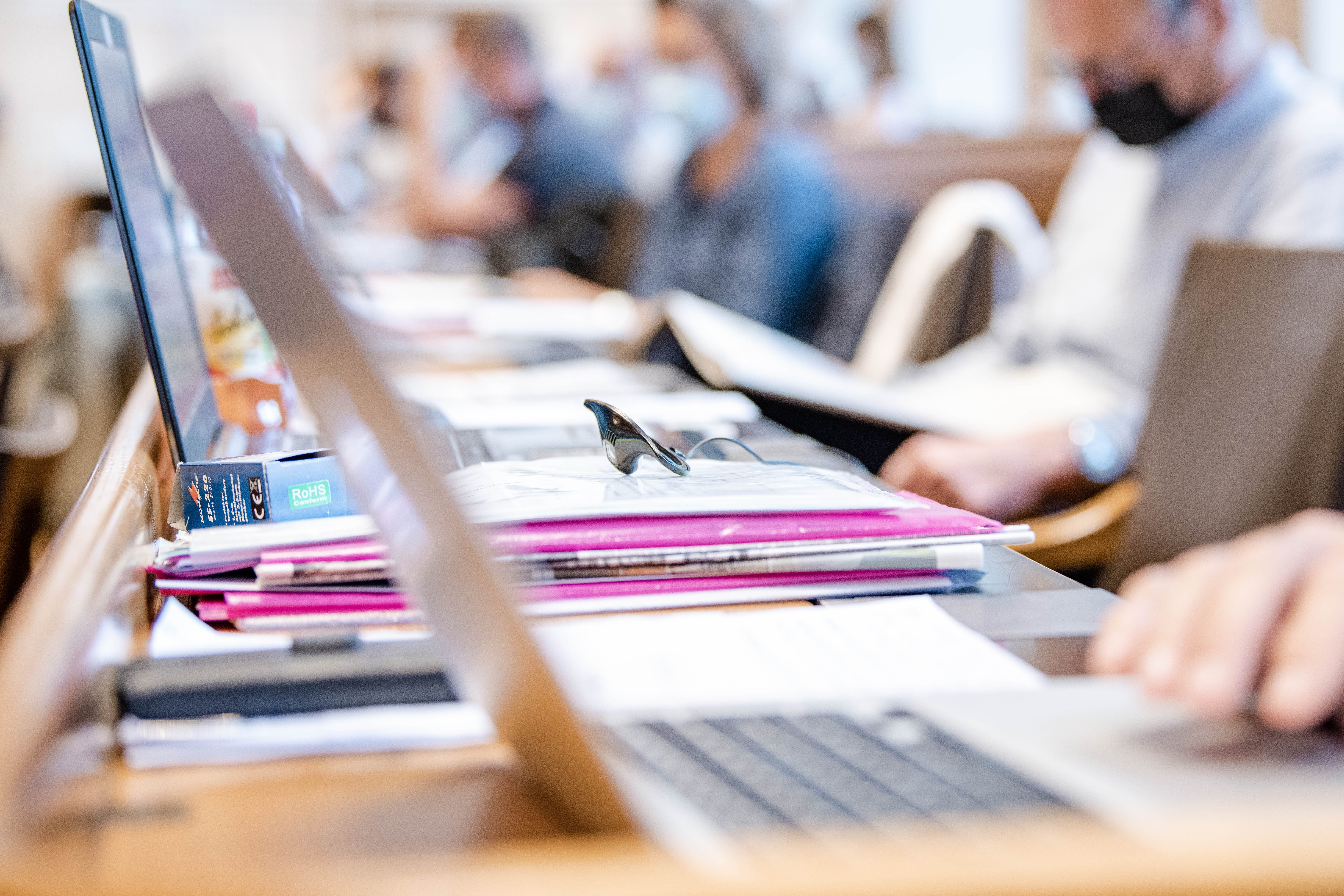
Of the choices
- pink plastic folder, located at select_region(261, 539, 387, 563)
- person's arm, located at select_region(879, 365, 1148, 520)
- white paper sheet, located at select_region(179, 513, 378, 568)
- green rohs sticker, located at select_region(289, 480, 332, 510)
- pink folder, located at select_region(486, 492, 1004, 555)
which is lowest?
person's arm, located at select_region(879, 365, 1148, 520)

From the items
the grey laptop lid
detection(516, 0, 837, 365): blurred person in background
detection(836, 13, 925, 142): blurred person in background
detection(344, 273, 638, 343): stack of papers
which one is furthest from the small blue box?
detection(836, 13, 925, 142): blurred person in background

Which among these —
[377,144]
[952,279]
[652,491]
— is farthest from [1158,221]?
[377,144]

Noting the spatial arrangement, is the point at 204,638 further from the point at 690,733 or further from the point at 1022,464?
the point at 1022,464

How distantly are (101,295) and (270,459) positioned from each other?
2.17 meters

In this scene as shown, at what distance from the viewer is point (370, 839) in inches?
12.6

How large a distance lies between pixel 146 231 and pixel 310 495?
0.20m

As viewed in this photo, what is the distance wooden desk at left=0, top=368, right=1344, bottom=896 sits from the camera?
22 cm

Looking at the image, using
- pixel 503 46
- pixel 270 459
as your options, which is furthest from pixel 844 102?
pixel 270 459


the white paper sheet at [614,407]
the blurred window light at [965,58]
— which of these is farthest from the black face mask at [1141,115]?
the blurred window light at [965,58]

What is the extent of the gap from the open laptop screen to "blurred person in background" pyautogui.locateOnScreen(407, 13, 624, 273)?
2899 millimetres

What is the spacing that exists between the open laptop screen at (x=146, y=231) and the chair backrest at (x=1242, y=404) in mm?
868

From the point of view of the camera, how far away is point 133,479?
0.57 m

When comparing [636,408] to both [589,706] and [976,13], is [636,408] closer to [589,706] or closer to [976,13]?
[589,706]

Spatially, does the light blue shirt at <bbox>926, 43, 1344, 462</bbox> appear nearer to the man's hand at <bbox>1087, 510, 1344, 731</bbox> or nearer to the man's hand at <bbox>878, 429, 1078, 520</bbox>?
the man's hand at <bbox>878, 429, 1078, 520</bbox>
